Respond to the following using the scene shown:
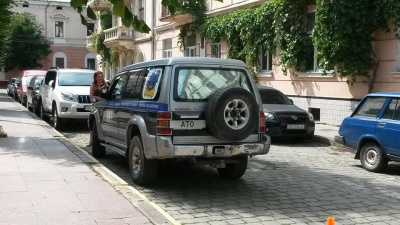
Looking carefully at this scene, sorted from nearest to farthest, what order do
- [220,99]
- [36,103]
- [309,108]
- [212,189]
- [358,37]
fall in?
[220,99] < [212,189] < [358,37] < [309,108] < [36,103]

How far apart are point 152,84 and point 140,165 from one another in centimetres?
122

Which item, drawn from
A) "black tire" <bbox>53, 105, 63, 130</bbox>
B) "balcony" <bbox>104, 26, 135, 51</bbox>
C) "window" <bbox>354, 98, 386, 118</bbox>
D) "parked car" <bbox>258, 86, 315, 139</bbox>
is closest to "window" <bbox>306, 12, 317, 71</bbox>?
"parked car" <bbox>258, 86, 315, 139</bbox>

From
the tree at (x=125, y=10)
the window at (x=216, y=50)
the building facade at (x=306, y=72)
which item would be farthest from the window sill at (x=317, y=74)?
the tree at (x=125, y=10)

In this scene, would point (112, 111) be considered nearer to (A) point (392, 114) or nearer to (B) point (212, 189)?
(B) point (212, 189)

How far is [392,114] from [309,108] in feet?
28.3

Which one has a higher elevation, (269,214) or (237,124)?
(237,124)

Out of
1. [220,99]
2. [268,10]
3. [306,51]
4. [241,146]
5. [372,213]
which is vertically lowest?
[372,213]

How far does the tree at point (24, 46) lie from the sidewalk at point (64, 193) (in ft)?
143

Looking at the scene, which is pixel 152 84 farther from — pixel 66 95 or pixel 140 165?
pixel 66 95

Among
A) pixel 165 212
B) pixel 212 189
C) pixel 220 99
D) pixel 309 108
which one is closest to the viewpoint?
pixel 165 212

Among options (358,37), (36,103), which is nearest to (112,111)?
(358,37)

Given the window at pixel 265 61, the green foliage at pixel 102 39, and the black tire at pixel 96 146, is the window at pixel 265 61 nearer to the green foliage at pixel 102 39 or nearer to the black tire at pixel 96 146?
the black tire at pixel 96 146

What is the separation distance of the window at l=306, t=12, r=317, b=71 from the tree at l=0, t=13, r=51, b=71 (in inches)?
1568

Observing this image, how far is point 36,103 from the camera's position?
19766 millimetres
